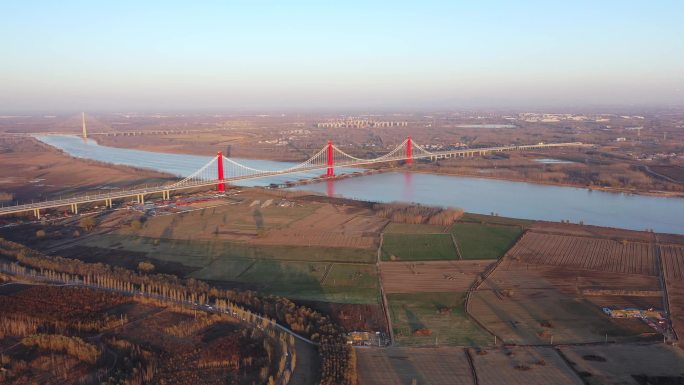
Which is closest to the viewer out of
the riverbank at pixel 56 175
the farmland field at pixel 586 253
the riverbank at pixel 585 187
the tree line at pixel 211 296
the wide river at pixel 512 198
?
the tree line at pixel 211 296

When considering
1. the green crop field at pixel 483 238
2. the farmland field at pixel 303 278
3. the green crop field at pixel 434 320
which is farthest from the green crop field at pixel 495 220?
the green crop field at pixel 434 320

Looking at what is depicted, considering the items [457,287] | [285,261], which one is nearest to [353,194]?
[285,261]

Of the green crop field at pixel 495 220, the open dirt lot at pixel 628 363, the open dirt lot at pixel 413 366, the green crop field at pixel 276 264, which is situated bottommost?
the open dirt lot at pixel 413 366

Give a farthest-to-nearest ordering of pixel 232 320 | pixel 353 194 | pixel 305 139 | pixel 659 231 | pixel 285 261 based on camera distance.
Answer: pixel 305 139 < pixel 353 194 < pixel 659 231 < pixel 285 261 < pixel 232 320

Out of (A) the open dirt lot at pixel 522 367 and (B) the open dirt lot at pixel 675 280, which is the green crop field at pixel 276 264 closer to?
(A) the open dirt lot at pixel 522 367

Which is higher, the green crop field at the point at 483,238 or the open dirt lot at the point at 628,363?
the green crop field at the point at 483,238

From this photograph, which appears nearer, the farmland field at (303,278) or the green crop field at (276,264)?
the farmland field at (303,278)

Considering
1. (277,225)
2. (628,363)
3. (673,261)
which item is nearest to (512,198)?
(673,261)

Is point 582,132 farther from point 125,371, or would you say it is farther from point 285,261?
point 125,371
